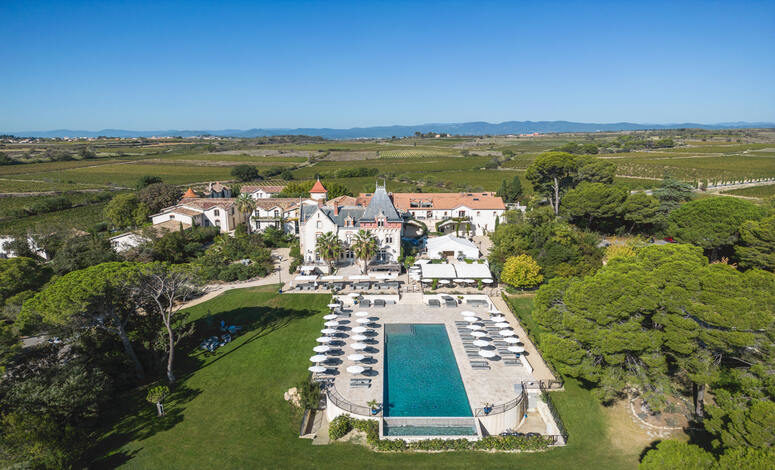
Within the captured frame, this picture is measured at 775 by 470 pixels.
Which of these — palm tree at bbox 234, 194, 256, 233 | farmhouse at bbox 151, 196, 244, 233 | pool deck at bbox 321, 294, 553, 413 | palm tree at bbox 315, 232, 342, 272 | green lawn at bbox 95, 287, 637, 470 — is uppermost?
palm tree at bbox 234, 194, 256, 233

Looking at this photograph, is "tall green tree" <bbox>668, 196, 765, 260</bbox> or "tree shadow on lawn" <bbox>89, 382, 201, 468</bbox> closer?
"tree shadow on lawn" <bbox>89, 382, 201, 468</bbox>

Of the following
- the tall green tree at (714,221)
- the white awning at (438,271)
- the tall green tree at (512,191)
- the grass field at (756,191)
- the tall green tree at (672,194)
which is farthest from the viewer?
the tall green tree at (512,191)

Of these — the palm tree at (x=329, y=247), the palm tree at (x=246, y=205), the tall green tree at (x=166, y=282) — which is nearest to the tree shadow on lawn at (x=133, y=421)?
the tall green tree at (x=166, y=282)

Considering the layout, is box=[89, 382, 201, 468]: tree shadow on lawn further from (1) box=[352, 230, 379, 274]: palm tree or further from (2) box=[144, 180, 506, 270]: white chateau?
(2) box=[144, 180, 506, 270]: white chateau

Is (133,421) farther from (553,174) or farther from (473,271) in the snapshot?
(553,174)

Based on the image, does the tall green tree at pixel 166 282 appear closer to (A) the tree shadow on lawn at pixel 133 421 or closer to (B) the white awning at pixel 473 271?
(A) the tree shadow on lawn at pixel 133 421

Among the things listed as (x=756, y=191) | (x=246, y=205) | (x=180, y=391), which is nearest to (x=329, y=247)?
(x=246, y=205)

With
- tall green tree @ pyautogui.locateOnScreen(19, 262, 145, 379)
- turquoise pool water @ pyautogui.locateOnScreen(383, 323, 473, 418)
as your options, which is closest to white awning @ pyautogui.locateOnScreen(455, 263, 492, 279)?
turquoise pool water @ pyautogui.locateOnScreen(383, 323, 473, 418)

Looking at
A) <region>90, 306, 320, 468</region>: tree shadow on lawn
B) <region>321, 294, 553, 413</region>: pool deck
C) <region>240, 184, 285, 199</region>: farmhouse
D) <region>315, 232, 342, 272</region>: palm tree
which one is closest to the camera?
<region>90, 306, 320, 468</region>: tree shadow on lawn
